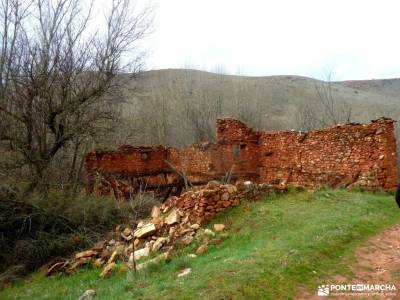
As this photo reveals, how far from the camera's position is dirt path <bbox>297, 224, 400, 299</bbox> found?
17.6 feet

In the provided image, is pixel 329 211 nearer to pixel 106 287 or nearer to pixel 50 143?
pixel 106 287

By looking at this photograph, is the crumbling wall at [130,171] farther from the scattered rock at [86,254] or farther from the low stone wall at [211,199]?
the low stone wall at [211,199]

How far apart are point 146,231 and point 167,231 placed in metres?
0.46

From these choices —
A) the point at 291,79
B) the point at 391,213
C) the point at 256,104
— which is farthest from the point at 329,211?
the point at 291,79

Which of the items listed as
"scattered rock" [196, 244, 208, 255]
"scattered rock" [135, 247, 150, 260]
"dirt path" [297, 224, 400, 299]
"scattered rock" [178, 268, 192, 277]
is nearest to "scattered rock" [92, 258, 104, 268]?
"scattered rock" [135, 247, 150, 260]

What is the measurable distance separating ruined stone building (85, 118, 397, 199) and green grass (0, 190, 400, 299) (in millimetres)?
2089

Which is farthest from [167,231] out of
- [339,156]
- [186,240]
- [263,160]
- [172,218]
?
[263,160]

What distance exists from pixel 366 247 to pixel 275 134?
910 centimetres

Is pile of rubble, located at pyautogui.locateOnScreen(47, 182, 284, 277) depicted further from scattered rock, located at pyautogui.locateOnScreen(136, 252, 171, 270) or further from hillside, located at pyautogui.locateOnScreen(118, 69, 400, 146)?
hillside, located at pyautogui.locateOnScreen(118, 69, 400, 146)

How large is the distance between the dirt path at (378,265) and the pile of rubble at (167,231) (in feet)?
8.75

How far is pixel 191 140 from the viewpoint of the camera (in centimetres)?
3328

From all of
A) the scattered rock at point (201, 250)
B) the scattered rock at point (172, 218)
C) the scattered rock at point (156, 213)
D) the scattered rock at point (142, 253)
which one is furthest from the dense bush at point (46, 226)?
the scattered rock at point (201, 250)

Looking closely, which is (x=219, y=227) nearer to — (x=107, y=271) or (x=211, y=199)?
(x=211, y=199)

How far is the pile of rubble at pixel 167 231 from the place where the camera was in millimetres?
8250
